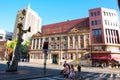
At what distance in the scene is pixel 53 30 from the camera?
2589 inches

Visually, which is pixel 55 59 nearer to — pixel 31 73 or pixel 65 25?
pixel 65 25

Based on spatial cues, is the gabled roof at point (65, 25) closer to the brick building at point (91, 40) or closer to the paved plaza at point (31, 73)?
the brick building at point (91, 40)

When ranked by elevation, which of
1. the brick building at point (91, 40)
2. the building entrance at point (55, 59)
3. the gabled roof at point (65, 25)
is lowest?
the building entrance at point (55, 59)

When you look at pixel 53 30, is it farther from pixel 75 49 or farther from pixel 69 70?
pixel 69 70

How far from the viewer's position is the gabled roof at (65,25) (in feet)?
191

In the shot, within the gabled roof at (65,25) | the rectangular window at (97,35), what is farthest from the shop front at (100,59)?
the gabled roof at (65,25)

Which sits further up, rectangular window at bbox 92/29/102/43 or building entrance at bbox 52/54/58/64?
rectangular window at bbox 92/29/102/43

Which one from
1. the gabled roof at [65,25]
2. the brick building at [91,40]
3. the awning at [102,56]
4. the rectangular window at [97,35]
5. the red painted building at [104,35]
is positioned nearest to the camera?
the awning at [102,56]

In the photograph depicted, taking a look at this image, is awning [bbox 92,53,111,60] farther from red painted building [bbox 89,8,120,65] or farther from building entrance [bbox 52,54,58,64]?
building entrance [bbox 52,54,58,64]

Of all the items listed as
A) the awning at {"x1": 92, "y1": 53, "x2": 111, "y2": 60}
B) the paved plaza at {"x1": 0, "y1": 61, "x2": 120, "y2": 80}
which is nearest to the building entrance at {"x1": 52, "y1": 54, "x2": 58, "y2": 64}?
the awning at {"x1": 92, "y1": 53, "x2": 111, "y2": 60}

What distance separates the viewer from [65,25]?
6359 cm

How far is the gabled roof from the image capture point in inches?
2293

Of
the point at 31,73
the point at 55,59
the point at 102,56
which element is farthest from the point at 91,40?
the point at 31,73

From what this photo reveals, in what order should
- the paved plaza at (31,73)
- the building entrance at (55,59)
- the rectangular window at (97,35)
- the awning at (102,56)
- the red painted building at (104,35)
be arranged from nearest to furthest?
the paved plaza at (31,73)
the awning at (102,56)
the red painted building at (104,35)
the rectangular window at (97,35)
the building entrance at (55,59)
